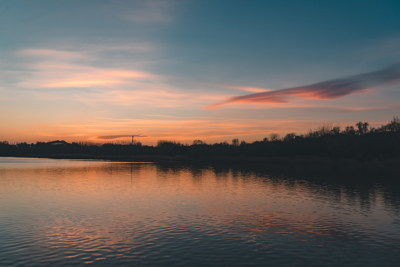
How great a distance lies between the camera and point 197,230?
2995cm

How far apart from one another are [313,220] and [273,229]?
22.9ft

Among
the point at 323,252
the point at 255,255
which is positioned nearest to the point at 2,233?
Result: the point at 255,255

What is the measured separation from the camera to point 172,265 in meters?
20.5

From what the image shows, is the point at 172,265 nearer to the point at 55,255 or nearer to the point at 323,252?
the point at 55,255

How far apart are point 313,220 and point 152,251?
19729 millimetres

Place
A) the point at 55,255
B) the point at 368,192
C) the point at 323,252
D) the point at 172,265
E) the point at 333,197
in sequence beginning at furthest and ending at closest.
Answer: the point at 368,192 → the point at 333,197 → the point at 323,252 → the point at 55,255 → the point at 172,265

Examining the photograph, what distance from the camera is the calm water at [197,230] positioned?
22.0m

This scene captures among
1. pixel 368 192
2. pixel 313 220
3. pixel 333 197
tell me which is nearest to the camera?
pixel 313 220

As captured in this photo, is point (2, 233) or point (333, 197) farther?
point (333, 197)

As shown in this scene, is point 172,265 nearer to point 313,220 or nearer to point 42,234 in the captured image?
point 42,234

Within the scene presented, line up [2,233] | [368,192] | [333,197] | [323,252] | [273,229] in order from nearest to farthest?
[323,252]
[2,233]
[273,229]
[333,197]
[368,192]

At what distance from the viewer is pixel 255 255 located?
22.7 meters

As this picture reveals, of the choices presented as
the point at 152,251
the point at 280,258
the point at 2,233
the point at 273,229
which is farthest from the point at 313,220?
the point at 2,233

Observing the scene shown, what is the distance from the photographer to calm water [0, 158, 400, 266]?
72.1 feet
